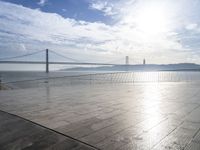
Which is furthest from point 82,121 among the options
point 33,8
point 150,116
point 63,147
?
point 33,8

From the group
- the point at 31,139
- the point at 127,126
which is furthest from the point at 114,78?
the point at 31,139

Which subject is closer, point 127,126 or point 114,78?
point 127,126

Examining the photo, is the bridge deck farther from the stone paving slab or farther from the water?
the water

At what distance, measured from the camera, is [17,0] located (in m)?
8.29

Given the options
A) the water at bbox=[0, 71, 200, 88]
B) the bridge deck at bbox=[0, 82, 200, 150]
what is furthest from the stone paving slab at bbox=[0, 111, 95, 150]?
the water at bbox=[0, 71, 200, 88]

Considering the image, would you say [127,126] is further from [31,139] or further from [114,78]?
[114,78]

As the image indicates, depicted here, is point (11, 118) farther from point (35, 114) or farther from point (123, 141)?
point (123, 141)

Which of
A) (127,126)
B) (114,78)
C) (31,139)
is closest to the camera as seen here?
(31,139)

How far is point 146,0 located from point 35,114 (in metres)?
5.26

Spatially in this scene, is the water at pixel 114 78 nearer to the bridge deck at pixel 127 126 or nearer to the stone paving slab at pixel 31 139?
the bridge deck at pixel 127 126

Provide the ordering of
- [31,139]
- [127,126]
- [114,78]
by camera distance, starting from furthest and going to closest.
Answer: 1. [114,78]
2. [127,126]
3. [31,139]

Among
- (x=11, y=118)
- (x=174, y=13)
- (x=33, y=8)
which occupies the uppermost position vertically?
(x=33, y=8)

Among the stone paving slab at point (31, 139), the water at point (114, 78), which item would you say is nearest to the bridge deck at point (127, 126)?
the stone paving slab at point (31, 139)

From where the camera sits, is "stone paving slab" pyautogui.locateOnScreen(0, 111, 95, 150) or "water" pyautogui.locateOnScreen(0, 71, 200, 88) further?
"water" pyautogui.locateOnScreen(0, 71, 200, 88)
